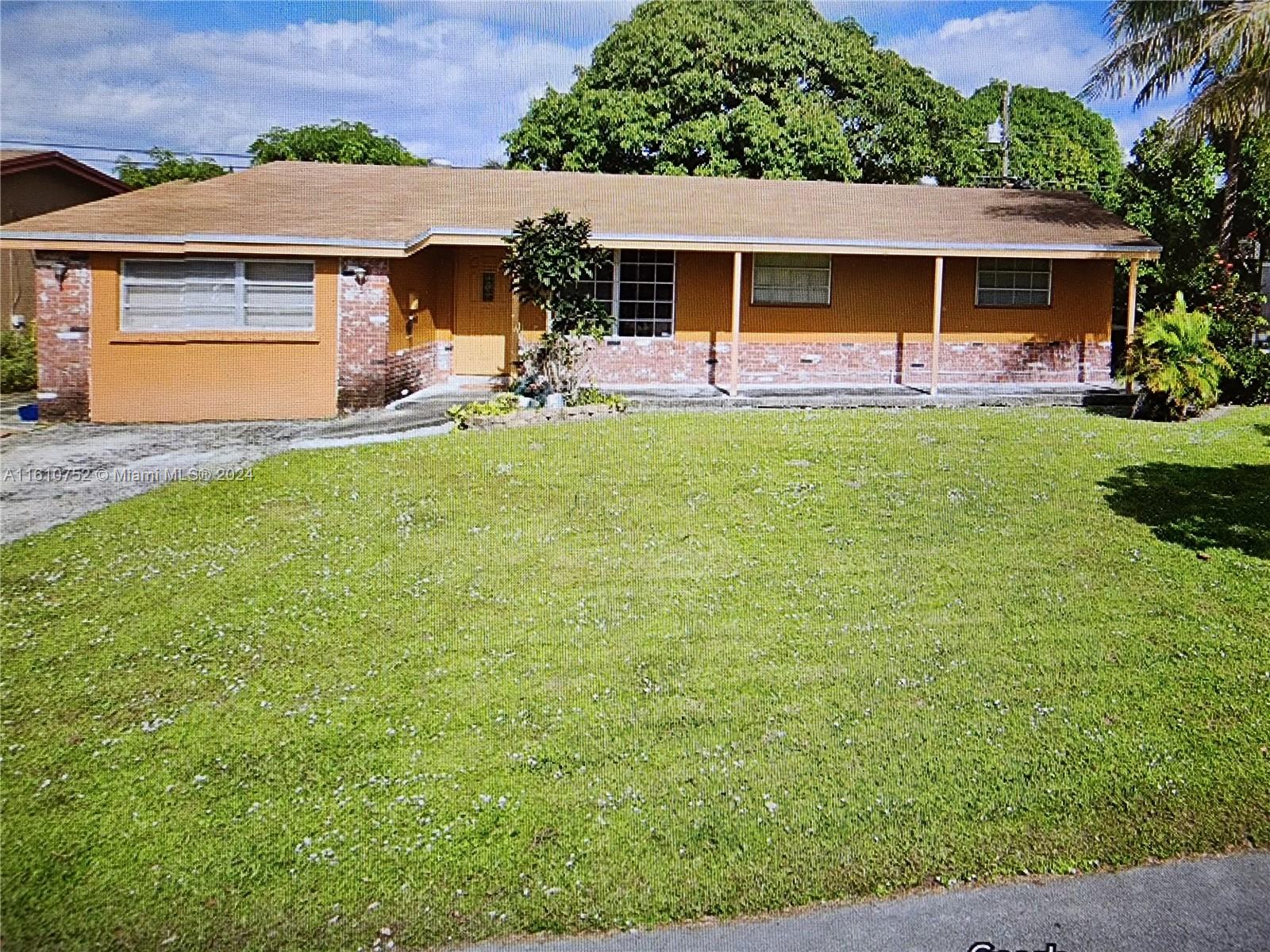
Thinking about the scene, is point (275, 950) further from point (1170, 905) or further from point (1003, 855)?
point (1170, 905)

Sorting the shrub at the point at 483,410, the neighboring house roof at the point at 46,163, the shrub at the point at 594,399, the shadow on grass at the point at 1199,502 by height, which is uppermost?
the neighboring house roof at the point at 46,163

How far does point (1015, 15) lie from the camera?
1744 centimetres

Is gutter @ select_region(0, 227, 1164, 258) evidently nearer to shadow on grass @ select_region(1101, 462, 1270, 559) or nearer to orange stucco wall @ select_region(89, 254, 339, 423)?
orange stucco wall @ select_region(89, 254, 339, 423)

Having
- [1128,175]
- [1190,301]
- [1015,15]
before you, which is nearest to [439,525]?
[1015,15]

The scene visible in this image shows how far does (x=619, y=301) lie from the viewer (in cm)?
1742

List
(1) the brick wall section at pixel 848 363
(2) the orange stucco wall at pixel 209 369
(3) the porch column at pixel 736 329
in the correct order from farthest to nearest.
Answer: (1) the brick wall section at pixel 848 363
(3) the porch column at pixel 736 329
(2) the orange stucco wall at pixel 209 369

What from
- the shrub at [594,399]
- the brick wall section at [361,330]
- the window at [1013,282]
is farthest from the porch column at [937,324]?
the brick wall section at [361,330]

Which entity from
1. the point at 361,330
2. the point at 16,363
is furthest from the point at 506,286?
the point at 16,363

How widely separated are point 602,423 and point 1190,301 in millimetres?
13193

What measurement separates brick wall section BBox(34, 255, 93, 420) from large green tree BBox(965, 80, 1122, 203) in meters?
21.4

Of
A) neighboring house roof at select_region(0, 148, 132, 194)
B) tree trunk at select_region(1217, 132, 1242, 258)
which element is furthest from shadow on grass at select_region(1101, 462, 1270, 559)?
neighboring house roof at select_region(0, 148, 132, 194)

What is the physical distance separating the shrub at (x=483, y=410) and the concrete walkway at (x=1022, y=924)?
32.4 ft

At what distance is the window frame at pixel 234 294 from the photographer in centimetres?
1414

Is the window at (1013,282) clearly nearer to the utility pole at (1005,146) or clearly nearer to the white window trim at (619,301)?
the white window trim at (619,301)
